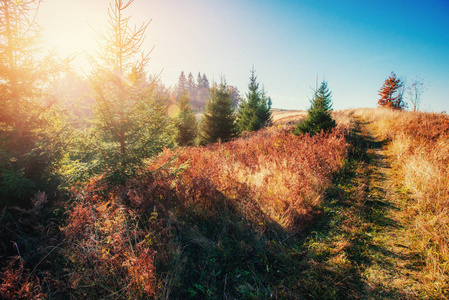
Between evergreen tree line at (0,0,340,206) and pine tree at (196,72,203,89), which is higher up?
pine tree at (196,72,203,89)

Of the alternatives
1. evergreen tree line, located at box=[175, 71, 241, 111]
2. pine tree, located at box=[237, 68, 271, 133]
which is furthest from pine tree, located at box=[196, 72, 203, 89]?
pine tree, located at box=[237, 68, 271, 133]

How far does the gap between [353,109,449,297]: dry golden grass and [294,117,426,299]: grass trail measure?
21 centimetres

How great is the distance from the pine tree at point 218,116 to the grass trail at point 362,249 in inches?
401

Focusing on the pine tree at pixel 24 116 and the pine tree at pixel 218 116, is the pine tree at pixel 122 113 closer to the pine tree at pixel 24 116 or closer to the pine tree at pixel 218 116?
the pine tree at pixel 24 116

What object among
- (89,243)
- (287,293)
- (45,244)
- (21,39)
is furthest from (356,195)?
(21,39)

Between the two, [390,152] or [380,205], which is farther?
[390,152]

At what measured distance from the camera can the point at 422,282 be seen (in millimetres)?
2652

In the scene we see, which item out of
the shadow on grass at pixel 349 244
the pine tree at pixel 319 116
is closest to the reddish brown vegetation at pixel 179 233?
the shadow on grass at pixel 349 244

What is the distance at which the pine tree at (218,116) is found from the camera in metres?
14.4

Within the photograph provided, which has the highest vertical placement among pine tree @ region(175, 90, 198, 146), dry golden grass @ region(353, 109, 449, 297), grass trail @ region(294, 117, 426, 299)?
pine tree @ region(175, 90, 198, 146)

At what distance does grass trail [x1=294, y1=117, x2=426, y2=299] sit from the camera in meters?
2.63

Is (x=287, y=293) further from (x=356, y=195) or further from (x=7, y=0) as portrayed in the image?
(x=7, y=0)

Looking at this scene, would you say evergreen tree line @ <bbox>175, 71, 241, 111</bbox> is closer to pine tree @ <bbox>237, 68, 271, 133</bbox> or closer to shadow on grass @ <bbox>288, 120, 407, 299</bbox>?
pine tree @ <bbox>237, 68, 271, 133</bbox>

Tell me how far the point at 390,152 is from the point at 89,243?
11.4 m
